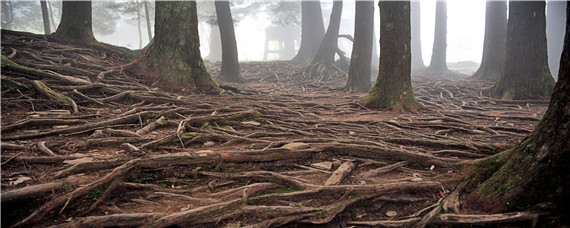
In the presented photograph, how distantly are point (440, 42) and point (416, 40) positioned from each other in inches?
167

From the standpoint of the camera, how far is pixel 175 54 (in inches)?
270

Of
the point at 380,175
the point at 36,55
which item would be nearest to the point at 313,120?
the point at 380,175

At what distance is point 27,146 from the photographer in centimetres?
300

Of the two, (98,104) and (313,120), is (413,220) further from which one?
(98,104)

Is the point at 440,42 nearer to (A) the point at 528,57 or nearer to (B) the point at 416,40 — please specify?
(B) the point at 416,40

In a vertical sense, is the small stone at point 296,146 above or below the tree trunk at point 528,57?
below

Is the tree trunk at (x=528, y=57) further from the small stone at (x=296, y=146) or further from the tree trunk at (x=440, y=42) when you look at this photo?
the tree trunk at (x=440, y=42)

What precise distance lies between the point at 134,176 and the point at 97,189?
0.34 meters

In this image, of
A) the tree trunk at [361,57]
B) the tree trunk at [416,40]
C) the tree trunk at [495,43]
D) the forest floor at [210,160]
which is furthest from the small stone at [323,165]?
the tree trunk at [416,40]

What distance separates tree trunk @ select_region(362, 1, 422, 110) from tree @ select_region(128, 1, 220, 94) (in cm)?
346

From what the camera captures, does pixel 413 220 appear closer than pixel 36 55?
Yes

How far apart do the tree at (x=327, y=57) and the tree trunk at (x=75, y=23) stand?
7.71 m

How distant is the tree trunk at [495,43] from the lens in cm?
1164

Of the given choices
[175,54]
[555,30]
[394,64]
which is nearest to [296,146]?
[394,64]
